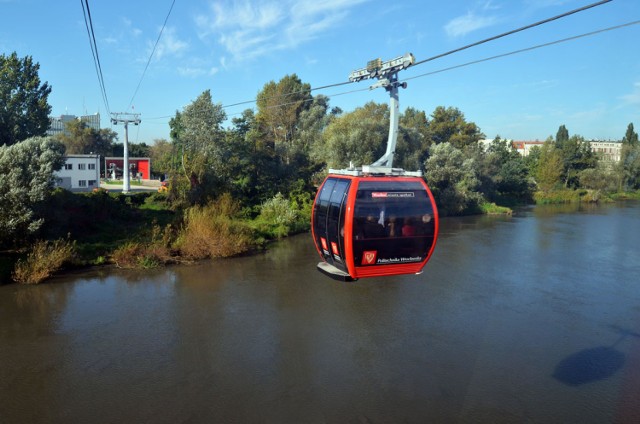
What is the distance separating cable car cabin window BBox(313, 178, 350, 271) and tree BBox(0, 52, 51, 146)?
3160 cm

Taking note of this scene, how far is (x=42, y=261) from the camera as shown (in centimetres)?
1728

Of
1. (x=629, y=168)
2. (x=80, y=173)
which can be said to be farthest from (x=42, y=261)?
(x=629, y=168)

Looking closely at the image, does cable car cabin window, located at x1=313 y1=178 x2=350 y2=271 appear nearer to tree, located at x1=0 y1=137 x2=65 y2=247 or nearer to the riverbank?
the riverbank

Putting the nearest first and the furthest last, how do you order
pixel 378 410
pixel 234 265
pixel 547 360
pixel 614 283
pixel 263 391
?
pixel 378 410
pixel 263 391
pixel 547 360
pixel 614 283
pixel 234 265

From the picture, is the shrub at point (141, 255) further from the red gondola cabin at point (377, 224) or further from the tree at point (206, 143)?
the red gondola cabin at point (377, 224)

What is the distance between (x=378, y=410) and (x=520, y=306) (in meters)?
8.58

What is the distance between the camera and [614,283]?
1909 cm

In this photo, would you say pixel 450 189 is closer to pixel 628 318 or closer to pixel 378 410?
pixel 628 318

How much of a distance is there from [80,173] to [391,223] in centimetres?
3818

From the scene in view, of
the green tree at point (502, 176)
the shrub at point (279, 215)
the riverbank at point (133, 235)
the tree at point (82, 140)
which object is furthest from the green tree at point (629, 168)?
the tree at point (82, 140)

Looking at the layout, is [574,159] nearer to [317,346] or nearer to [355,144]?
[355,144]

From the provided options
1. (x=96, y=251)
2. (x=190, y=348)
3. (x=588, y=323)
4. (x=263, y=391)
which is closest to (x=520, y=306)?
(x=588, y=323)

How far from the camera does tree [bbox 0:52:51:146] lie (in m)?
33.3

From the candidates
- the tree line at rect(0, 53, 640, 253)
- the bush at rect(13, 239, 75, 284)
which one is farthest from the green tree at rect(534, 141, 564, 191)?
the bush at rect(13, 239, 75, 284)
